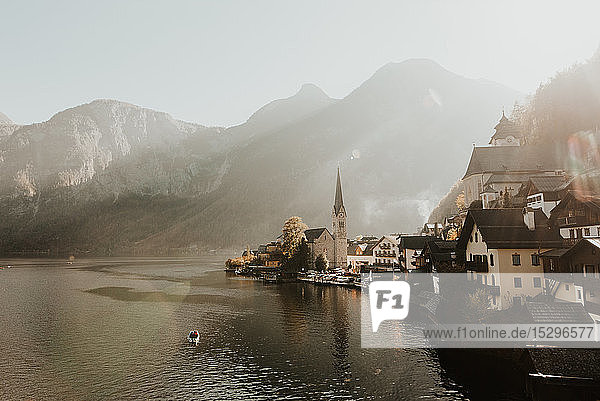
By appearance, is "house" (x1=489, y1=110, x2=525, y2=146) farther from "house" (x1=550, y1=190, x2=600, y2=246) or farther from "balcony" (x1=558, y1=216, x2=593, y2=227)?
"balcony" (x1=558, y1=216, x2=593, y2=227)

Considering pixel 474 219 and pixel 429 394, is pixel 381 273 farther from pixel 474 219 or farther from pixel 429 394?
pixel 429 394

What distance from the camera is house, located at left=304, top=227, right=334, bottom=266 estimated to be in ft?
494

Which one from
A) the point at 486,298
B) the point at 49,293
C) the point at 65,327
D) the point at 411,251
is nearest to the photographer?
the point at 486,298

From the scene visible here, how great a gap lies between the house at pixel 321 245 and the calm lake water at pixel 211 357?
65469mm

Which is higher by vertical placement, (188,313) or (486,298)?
(486,298)

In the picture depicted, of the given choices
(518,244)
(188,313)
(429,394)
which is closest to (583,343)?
(429,394)

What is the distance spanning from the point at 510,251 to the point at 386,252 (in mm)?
77113

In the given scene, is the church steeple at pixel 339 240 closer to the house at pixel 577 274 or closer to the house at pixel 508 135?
the house at pixel 508 135

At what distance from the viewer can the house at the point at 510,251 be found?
51625 mm

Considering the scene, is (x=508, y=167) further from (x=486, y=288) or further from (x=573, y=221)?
(x=486, y=288)

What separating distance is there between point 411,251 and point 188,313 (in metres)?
51.7

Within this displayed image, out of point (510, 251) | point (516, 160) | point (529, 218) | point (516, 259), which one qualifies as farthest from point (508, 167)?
point (516, 259)

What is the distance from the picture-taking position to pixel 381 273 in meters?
113

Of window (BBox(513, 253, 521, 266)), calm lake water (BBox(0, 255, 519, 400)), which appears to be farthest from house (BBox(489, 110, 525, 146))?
window (BBox(513, 253, 521, 266))
